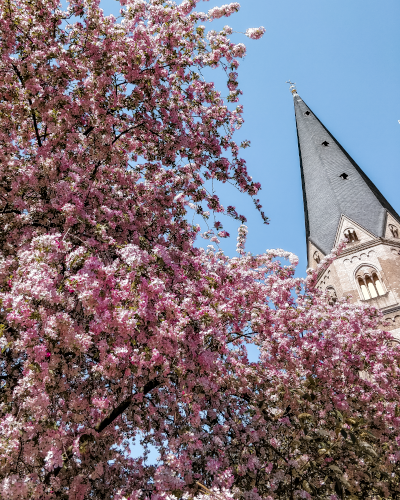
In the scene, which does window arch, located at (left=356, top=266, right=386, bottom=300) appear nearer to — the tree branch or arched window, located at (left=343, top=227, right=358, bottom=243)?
arched window, located at (left=343, top=227, right=358, bottom=243)

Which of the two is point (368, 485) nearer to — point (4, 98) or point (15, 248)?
point (15, 248)

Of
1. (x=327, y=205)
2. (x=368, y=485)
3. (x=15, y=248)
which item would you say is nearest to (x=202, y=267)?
(x=15, y=248)

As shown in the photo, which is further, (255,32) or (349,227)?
(349,227)

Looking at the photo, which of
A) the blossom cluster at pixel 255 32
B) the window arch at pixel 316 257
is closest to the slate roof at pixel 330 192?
the window arch at pixel 316 257

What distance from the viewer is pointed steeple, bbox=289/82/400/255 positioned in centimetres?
2691

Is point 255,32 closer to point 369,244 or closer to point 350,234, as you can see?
point 369,244

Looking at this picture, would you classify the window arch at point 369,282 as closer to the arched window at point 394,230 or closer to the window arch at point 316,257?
the window arch at point 316,257

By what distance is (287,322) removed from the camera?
8.24 m

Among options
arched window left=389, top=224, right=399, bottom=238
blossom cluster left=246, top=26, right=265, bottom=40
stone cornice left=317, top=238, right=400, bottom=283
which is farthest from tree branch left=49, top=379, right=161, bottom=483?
arched window left=389, top=224, right=399, bottom=238

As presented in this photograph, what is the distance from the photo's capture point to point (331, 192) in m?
29.0

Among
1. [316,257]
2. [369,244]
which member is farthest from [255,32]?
[316,257]

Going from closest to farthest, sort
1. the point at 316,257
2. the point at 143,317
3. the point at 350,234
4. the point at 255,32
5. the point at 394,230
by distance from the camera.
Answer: the point at 143,317 < the point at 255,32 < the point at 350,234 < the point at 394,230 < the point at 316,257

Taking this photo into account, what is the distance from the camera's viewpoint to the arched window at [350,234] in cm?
2607

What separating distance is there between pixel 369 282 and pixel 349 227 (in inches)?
169
